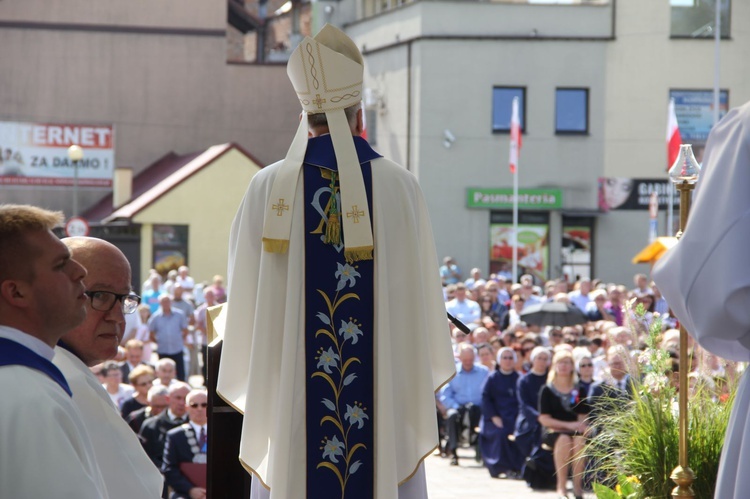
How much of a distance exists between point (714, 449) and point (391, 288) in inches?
64.1

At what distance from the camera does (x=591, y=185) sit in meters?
34.2

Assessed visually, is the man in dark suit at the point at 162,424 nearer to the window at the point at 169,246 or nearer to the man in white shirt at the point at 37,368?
the man in white shirt at the point at 37,368

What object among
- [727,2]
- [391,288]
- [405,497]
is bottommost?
[405,497]

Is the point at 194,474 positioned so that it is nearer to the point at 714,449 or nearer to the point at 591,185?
the point at 714,449

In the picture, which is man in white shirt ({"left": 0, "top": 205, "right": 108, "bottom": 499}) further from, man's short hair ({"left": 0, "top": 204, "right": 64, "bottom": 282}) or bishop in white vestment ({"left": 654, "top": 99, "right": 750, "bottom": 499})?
bishop in white vestment ({"left": 654, "top": 99, "right": 750, "bottom": 499})

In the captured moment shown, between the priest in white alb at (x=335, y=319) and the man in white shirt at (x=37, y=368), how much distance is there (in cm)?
182

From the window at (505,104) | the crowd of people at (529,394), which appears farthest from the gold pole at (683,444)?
the window at (505,104)

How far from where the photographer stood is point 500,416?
13.5 m

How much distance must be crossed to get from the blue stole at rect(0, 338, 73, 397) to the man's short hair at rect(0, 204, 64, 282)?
0.44 feet

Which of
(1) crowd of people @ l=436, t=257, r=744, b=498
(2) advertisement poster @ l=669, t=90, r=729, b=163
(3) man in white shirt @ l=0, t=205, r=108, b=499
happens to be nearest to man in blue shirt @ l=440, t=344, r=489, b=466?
(1) crowd of people @ l=436, t=257, r=744, b=498

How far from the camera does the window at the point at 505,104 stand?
3344 centimetres

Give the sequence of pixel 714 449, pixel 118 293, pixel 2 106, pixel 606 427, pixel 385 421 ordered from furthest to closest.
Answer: pixel 2 106, pixel 606 427, pixel 714 449, pixel 385 421, pixel 118 293

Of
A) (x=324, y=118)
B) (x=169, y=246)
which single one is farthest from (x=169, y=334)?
(x=169, y=246)

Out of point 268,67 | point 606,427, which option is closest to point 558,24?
point 268,67
